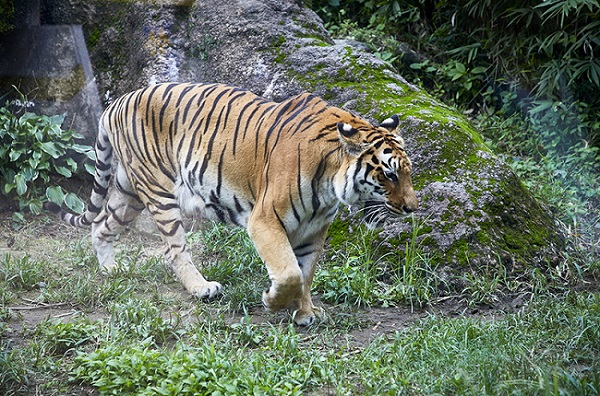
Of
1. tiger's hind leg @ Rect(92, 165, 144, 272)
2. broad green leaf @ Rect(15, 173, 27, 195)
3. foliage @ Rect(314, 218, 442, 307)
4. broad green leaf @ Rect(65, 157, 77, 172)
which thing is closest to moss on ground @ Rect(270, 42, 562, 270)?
foliage @ Rect(314, 218, 442, 307)

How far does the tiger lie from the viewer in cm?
456

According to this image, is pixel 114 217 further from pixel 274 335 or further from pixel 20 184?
pixel 274 335

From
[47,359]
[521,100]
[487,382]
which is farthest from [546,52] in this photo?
[47,359]

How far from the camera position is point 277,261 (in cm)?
454

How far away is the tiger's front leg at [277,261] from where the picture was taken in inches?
178

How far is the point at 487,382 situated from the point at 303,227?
5.61ft

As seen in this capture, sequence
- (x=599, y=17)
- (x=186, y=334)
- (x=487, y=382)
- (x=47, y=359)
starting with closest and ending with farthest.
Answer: (x=487, y=382)
(x=47, y=359)
(x=186, y=334)
(x=599, y=17)

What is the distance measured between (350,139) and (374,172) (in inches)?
10.2

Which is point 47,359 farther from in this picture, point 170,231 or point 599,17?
point 599,17

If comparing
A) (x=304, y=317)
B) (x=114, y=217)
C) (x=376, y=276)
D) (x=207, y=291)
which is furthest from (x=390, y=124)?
(x=114, y=217)

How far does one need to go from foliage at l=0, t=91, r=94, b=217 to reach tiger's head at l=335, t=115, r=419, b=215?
11.1ft

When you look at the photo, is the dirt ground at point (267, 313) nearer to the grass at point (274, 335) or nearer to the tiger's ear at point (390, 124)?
the grass at point (274, 335)

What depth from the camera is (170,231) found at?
17.9ft

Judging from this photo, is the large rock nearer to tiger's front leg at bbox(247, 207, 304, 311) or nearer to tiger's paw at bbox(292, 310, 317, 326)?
tiger's paw at bbox(292, 310, 317, 326)
